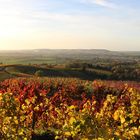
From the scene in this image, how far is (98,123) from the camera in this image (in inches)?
490

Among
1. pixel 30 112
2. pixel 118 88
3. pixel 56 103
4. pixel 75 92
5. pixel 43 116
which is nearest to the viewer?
pixel 30 112

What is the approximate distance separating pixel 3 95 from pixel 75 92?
19.2 metres

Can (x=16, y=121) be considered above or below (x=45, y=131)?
above

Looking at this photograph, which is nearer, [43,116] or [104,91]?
[43,116]

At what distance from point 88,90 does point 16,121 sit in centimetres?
2141

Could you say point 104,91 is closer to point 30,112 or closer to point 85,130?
point 30,112

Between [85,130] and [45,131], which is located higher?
[85,130]

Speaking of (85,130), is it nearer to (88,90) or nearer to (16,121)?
(16,121)

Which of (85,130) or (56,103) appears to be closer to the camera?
(85,130)

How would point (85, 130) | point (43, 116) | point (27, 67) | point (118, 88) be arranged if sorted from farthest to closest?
point (27, 67)
point (118, 88)
point (43, 116)
point (85, 130)

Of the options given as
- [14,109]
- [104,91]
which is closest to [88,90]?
[104,91]

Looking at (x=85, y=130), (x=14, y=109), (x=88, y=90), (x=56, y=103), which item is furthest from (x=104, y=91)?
(x=85, y=130)

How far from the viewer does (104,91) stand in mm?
33562

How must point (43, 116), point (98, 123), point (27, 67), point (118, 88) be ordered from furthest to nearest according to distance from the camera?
point (27, 67) → point (118, 88) → point (43, 116) → point (98, 123)
